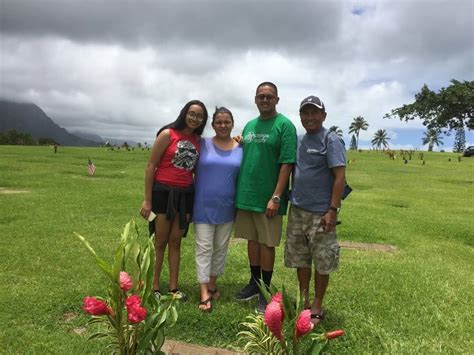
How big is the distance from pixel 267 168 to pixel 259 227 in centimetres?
68

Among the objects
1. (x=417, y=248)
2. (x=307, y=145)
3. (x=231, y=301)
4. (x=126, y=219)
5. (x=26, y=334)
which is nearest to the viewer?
(x=26, y=334)

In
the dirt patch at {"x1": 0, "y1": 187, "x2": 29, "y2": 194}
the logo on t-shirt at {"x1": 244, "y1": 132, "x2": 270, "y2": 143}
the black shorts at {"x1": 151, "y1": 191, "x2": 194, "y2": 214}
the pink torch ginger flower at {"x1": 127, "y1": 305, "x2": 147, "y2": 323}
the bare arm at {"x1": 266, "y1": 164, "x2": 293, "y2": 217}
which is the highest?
the logo on t-shirt at {"x1": 244, "y1": 132, "x2": 270, "y2": 143}

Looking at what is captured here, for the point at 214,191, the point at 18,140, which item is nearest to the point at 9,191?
the point at 214,191

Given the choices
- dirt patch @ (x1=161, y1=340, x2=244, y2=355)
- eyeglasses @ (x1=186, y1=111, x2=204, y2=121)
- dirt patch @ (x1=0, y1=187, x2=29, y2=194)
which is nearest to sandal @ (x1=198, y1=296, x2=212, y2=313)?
dirt patch @ (x1=161, y1=340, x2=244, y2=355)

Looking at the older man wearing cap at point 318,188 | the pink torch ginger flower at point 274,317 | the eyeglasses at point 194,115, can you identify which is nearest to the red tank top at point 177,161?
the eyeglasses at point 194,115

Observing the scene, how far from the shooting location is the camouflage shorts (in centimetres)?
434

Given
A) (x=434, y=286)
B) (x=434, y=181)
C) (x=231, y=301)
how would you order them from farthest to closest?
Answer: (x=434, y=181)
(x=434, y=286)
(x=231, y=301)

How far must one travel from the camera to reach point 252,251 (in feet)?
16.5

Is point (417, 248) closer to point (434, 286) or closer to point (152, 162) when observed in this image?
point (434, 286)

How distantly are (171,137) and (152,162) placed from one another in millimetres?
355

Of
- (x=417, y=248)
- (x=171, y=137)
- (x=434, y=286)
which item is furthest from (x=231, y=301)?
(x=417, y=248)

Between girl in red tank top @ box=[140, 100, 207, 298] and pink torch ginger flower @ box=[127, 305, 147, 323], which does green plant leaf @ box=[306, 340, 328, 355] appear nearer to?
pink torch ginger flower @ box=[127, 305, 147, 323]

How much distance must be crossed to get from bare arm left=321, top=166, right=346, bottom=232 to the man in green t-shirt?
538 millimetres

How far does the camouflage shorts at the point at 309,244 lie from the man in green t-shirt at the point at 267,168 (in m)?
0.19
